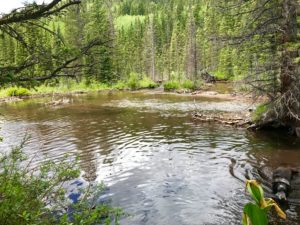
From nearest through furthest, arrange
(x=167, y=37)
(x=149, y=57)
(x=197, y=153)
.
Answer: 1. (x=197, y=153)
2. (x=149, y=57)
3. (x=167, y=37)

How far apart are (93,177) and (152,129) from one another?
8818 millimetres

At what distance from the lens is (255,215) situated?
10.5 ft

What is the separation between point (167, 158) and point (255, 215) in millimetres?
10710

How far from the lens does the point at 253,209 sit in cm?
321

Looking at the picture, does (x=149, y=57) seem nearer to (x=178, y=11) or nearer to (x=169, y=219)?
(x=178, y=11)

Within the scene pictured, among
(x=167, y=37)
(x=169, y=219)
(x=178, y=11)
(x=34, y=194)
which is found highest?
(x=178, y=11)

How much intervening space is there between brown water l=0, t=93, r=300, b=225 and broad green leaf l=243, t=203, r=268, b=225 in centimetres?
526

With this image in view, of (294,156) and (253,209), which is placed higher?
(253,209)

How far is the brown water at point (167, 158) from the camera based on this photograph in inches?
359

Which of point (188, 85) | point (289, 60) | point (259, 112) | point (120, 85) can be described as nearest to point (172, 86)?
point (188, 85)

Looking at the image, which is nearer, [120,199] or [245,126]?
[120,199]

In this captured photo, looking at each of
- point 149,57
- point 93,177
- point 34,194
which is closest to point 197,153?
point 93,177

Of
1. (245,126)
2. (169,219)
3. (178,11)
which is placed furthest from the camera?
(178,11)

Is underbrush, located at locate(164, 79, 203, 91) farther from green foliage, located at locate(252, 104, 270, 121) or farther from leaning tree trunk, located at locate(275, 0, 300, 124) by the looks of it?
leaning tree trunk, located at locate(275, 0, 300, 124)
